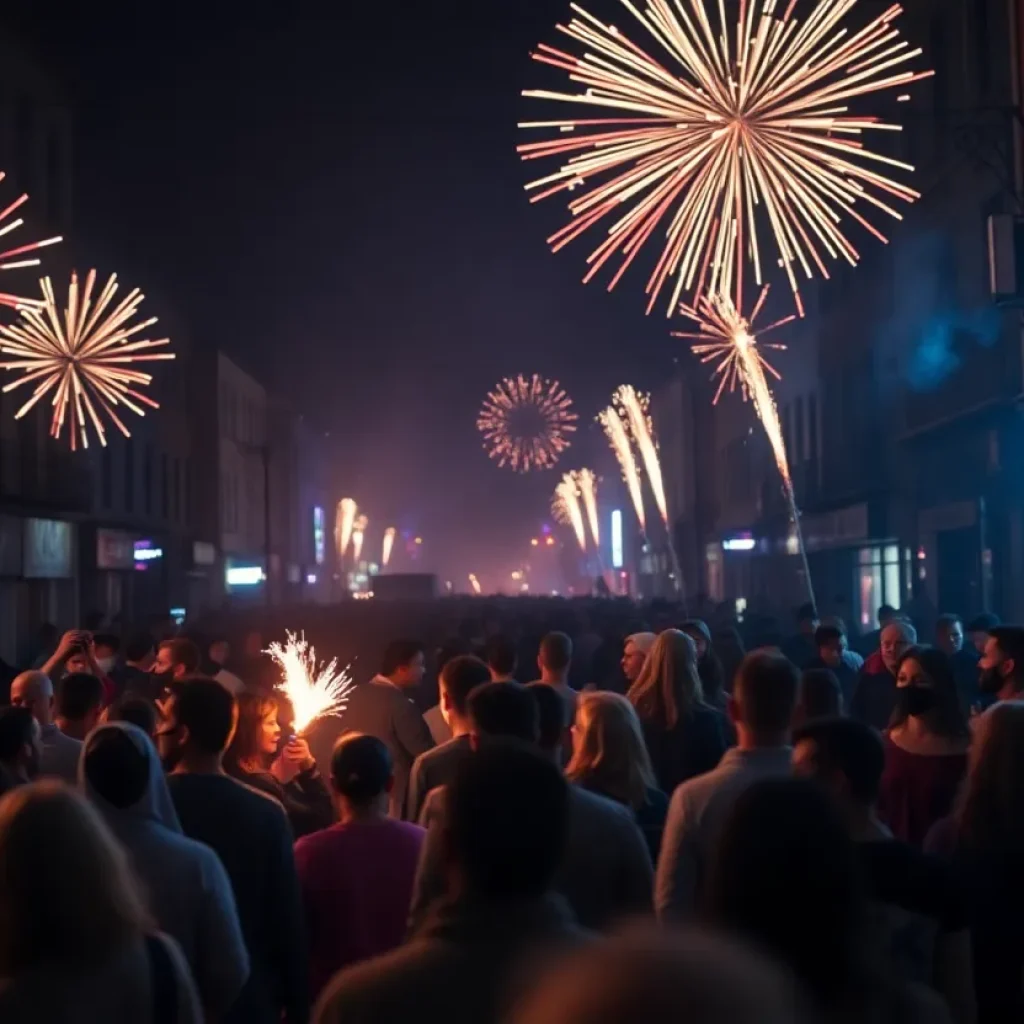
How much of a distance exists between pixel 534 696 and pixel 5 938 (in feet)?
10.4

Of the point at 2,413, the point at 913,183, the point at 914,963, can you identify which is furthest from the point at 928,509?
the point at 914,963

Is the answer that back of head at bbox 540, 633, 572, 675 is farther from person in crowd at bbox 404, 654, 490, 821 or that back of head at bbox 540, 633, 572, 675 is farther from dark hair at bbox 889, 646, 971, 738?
dark hair at bbox 889, 646, 971, 738

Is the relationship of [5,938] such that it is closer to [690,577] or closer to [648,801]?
[648,801]

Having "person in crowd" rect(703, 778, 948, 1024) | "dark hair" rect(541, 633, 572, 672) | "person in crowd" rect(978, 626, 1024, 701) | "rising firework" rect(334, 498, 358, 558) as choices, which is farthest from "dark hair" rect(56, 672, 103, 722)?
"rising firework" rect(334, 498, 358, 558)

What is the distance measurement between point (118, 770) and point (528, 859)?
2214mm

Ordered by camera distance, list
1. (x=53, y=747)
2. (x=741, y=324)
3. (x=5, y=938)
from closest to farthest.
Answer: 1. (x=5, y=938)
2. (x=53, y=747)
3. (x=741, y=324)

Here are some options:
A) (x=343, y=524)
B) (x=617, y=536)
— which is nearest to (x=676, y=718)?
(x=617, y=536)

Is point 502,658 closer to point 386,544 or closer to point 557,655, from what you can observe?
point 557,655

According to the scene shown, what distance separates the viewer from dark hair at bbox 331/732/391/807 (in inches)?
232

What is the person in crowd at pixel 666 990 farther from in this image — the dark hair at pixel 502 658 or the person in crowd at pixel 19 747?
the dark hair at pixel 502 658

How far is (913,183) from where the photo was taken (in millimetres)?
33562

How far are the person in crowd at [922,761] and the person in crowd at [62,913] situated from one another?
419 cm

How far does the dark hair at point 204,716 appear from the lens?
5.80 metres

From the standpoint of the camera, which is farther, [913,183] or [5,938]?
[913,183]
